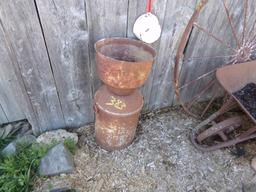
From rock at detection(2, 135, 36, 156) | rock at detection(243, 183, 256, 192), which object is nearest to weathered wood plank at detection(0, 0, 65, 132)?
rock at detection(2, 135, 36, 156)

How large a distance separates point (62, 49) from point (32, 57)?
0.19 m

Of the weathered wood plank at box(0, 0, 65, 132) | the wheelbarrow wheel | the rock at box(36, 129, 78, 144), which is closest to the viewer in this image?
the weathered wood plank at box(0, 0, 65, 132)

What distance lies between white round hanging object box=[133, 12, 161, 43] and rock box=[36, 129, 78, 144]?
3.19 feet

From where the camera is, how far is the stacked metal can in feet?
4.61

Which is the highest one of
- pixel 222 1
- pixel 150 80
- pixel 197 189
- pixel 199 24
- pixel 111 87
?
pixel 222 1

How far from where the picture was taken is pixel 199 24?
1775 mm

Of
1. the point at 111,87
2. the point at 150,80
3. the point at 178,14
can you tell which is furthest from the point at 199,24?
the point at 111,87

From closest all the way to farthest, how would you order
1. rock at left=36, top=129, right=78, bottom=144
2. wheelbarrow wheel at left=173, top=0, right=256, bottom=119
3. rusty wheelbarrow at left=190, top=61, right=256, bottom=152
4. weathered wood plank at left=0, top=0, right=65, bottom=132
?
weathered wood plank at left=0, top=0, right=65, bottom=132 → wheelbarrow wheel at left=173, top=0, right=256, bottom=119 → rusty wheelbarrow at left=190, top=61, right=256, bottom=152 → rock at left=36, top=129, right=78, bottom=144

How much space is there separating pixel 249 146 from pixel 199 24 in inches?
41.5

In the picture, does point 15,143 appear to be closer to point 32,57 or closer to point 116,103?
point 32,57

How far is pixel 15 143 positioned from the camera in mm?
1993

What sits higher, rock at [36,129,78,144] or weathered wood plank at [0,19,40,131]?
weathered wood plank at [0,19,40,131]

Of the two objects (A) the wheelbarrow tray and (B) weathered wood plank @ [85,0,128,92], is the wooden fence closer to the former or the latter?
(B) weathered wood plank @ [85,0,128,92]

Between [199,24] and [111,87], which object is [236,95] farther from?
[111,87]
